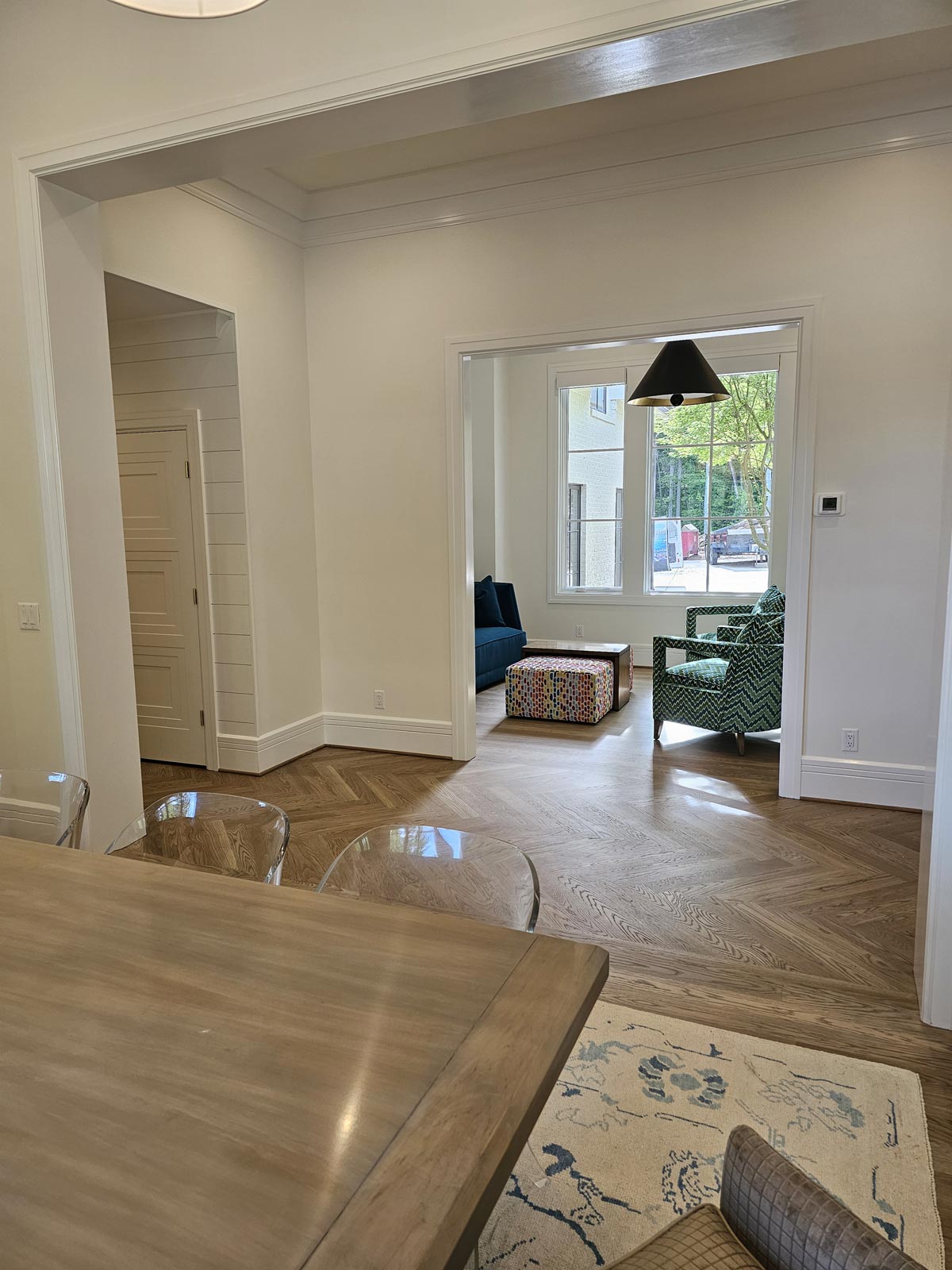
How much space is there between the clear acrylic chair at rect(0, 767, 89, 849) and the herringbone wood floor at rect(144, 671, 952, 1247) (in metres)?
1.36

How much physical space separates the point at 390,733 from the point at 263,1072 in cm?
422

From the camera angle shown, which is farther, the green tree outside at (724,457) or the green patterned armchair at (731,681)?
the green tree outside at (724,457)

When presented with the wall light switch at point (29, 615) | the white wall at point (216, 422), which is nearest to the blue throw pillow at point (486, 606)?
the white wall at point (216, 422)

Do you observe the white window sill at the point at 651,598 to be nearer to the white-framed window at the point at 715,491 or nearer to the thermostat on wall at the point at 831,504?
the white-framed window at the point at 715,491

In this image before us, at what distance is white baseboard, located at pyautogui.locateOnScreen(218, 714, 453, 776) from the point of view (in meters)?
4.79

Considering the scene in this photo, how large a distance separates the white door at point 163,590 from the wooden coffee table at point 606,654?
2.69m

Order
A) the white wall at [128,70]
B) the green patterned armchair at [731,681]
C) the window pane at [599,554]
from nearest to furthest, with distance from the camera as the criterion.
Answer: the white wall at [128,70]
the green patterned armchair at [731,681]
the window pane at [599,554]

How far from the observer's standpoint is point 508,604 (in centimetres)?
780

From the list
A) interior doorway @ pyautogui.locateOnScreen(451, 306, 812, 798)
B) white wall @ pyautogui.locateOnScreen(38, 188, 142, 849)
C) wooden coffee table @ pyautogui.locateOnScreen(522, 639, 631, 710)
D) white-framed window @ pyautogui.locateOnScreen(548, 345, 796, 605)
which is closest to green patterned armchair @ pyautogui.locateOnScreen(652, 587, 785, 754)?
wooden coffee table @ pyautogui.locateOnScreen(522, 639, 631, 710)

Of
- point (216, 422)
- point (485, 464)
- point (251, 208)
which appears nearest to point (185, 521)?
point (216, 422)

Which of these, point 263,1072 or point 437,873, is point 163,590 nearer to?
point 437,873

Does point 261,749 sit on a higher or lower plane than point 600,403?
lower

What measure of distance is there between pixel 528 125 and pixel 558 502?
4571 mm

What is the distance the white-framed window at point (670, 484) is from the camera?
293 inches
